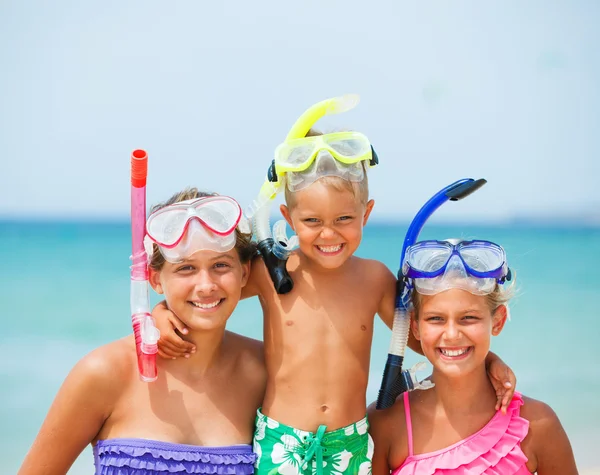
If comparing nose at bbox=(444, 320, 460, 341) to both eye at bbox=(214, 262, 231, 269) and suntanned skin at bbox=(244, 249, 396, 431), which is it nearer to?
suntanned skin at bbox=(244, 249, 396, 431)

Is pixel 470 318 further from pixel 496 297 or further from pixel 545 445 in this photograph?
pixel 545 445

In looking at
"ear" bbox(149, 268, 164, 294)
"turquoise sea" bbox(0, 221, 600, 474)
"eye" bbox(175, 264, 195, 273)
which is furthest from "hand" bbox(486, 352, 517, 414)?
"ear" bbox(149, 268, 164, 294)

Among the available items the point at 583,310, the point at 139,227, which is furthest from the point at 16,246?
the point at 139,227

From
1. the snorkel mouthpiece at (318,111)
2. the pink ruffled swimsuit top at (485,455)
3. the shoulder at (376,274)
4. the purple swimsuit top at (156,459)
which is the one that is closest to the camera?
the purple swimsuit top at (156,459)

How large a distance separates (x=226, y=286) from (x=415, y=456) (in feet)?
3.43

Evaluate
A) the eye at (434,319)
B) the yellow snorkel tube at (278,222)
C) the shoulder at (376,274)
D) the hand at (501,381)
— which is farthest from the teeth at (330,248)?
the hand at (501,381)

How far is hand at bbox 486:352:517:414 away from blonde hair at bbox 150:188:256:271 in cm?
116

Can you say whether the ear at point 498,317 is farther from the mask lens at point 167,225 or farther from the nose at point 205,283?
the mask lens at point 167,225

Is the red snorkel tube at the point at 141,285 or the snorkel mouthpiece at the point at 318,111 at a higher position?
the snorkel mouthpiece at the point at 318,111

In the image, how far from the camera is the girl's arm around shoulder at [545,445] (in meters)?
3.22

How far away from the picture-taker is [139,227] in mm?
3203

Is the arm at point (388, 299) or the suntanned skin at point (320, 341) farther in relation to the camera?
the arm at point (388, 299)

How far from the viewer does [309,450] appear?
10.5 feet

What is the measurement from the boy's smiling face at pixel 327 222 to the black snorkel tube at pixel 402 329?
268 millimetres
